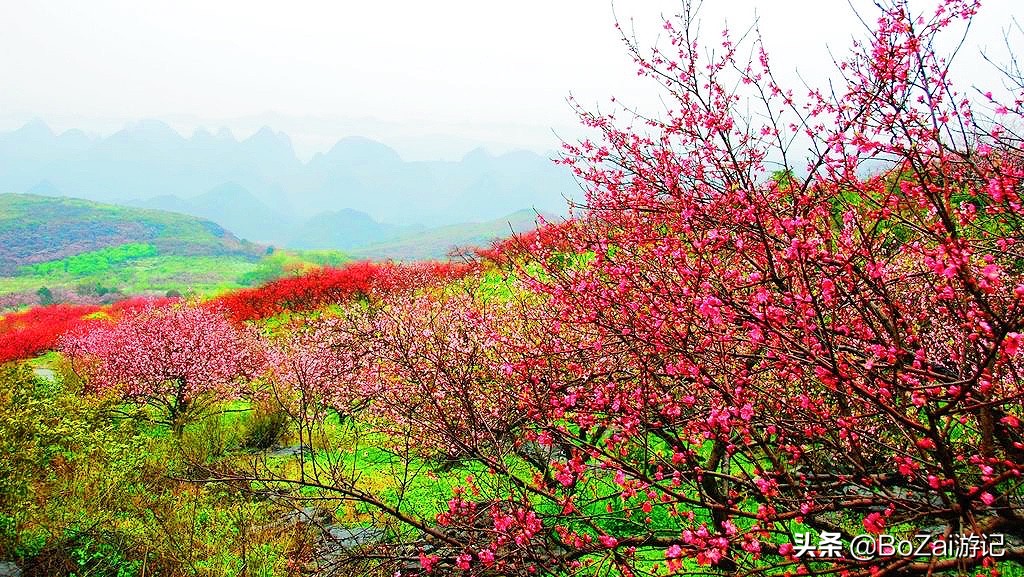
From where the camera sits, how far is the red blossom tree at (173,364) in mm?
12328

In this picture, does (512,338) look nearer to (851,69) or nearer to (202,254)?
(851,69)

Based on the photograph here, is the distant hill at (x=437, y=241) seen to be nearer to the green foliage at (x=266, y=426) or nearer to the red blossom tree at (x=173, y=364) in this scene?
the red blossom tree at (x=173, y=364)

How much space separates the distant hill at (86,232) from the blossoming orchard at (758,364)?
94.9 m

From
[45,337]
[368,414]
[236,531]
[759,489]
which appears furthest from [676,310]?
[45,337]

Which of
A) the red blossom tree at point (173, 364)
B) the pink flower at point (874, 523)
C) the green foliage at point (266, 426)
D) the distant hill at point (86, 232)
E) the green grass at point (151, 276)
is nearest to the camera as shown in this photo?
the pink flower at point (874, 523)

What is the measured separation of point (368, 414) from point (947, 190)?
1101 cm

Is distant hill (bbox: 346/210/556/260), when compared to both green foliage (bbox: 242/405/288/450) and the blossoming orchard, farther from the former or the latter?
the blossoming orchard

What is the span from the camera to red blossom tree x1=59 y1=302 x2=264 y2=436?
1233 cm

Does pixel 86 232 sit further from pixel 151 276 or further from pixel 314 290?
pixel 314 290

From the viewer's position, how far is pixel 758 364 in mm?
4598

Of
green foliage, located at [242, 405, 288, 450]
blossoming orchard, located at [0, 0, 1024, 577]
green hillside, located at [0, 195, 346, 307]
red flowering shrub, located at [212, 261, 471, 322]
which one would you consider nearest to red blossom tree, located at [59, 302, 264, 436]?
green foliage, located at [242, 405, 288, 450]

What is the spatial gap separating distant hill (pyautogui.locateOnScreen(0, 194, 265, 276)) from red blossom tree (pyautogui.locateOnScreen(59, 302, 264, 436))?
8299 cm

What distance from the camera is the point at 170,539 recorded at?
19.9 feet

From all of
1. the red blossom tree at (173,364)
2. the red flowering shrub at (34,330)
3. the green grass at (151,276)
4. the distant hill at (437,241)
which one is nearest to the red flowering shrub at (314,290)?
the red flowering shrub at (34,330)
